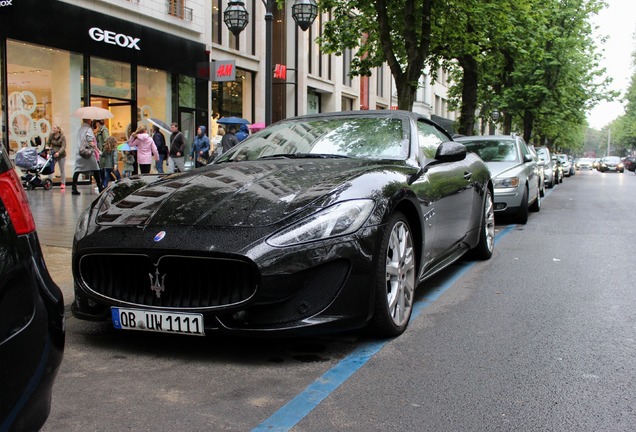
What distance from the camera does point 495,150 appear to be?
12.1 metres

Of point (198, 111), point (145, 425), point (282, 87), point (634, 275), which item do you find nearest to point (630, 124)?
point (282, 87)

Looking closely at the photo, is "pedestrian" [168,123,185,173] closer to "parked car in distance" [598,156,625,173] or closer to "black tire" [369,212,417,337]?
"black tire" [369,212,417,337]

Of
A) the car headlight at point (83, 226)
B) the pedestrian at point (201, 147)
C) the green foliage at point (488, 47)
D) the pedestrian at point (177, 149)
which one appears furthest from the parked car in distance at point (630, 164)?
the car headlight at point (83, 226)

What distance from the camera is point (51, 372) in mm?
2045

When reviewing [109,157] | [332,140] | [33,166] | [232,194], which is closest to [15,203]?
[232,194]

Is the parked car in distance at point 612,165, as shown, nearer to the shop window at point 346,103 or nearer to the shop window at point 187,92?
the shop window at point 346,103

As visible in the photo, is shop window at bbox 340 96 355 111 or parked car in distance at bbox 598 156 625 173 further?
parked car in distance at bbox 598 156 625 173

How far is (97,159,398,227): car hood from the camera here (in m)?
3.66

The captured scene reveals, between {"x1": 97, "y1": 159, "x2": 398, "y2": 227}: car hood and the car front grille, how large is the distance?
8.9 inches

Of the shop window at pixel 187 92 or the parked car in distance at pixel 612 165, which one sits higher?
the shop window at pixel 187 92

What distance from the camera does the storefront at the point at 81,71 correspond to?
625 inches

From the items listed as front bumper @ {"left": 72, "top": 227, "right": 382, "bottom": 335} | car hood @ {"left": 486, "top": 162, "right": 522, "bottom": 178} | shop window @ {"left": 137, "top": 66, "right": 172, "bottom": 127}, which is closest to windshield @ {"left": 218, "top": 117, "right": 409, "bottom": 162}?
front bumper @ {"left": 72, "top": 227, "right": 382, "bottom": 335}

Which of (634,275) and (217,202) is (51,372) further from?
(634,275)

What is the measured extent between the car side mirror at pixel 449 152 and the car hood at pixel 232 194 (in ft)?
2.68
